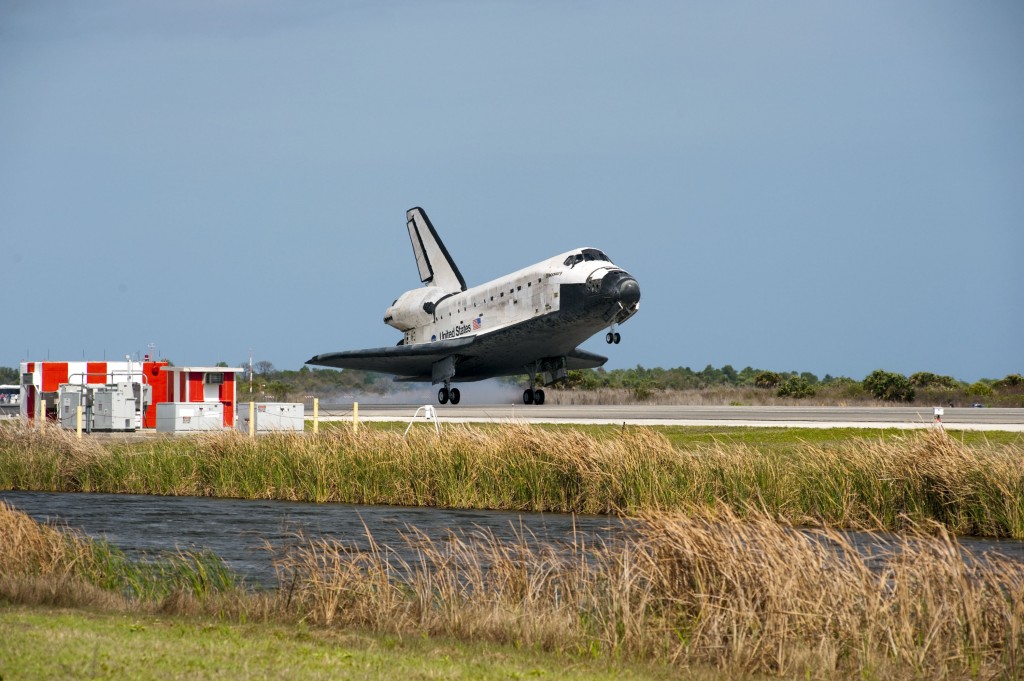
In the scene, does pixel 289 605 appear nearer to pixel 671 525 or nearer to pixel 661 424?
pixel 671 525

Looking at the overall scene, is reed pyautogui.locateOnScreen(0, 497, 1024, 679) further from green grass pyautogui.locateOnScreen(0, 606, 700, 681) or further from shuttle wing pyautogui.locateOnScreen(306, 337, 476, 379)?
shuttle wing pyautogui.locateOnScreen(306, 337, 476, 379)

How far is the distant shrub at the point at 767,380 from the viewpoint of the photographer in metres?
66.8

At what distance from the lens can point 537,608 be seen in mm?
9016

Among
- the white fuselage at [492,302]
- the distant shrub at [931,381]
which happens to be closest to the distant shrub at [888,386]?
the distant shrub at [931,381]

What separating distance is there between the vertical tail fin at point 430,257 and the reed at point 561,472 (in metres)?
27.3

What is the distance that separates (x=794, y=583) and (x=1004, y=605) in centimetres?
147

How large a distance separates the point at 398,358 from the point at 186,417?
688 inches

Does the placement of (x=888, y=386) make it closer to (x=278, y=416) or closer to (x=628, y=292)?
(x=628, y=292)

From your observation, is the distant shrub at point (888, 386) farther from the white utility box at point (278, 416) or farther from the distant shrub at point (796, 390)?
the white utility box at point (278, 416)

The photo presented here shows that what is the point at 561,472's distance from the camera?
1794 cm

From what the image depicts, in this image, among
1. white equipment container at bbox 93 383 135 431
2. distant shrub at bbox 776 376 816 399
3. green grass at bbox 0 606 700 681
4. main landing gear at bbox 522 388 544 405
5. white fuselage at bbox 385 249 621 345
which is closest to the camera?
green grass at bbox 0 606 700 681

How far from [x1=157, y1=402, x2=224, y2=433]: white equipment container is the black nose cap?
13806 mm

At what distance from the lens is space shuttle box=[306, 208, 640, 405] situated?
38031mm

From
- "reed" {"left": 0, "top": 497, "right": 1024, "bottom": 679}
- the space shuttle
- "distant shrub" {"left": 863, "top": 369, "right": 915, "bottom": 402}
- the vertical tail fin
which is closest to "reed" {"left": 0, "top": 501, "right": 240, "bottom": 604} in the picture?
"reed" {"left": 0, "top": 497, "right": 1024, "bottom": 679}
